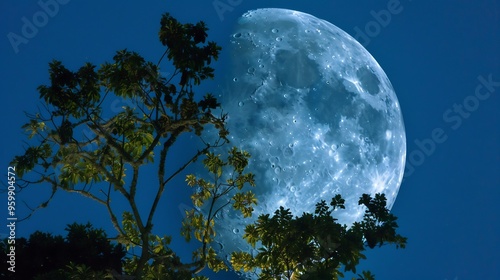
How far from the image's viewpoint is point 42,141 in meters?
8.48

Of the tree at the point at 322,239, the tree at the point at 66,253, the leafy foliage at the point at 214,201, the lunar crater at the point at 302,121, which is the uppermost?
the lunar crater at the point at 302,121

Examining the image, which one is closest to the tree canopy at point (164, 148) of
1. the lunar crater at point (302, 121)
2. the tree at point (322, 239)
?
the tree at point (322, 239)

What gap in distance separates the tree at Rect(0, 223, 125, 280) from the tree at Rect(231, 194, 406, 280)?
2.61 meters

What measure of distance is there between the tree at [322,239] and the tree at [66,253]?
103 inches

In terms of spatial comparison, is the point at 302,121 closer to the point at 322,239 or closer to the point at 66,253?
the point at 322,239

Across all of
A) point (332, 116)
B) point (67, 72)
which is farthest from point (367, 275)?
point (332, 116)

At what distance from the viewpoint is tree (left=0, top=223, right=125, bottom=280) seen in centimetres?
866

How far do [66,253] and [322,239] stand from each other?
14.2ft

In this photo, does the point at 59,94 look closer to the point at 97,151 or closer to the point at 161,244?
the point at 97,151

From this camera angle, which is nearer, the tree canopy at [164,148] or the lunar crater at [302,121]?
the tree canopy at [164,148]

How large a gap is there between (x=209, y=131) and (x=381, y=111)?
15.9ft

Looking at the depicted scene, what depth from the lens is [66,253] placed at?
9094 millimetres

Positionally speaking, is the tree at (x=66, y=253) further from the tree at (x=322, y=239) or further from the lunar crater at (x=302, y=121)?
the lunar crater at (x=302, y=121)

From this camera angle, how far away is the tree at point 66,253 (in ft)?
28.4
